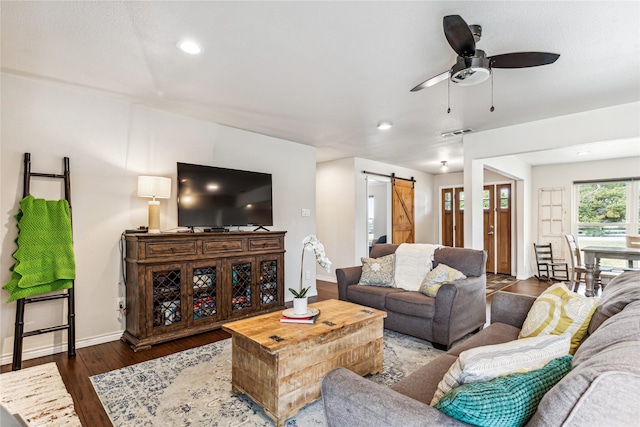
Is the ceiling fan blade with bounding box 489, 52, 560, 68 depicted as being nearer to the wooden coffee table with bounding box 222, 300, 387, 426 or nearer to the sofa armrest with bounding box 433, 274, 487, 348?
the sofa armrest with bounding box 433, 274, 487, 348

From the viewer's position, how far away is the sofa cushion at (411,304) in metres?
2.95

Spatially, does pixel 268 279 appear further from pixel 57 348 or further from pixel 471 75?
pixel 471 75

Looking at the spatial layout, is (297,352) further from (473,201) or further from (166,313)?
(473,201)

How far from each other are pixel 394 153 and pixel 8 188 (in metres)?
5.20

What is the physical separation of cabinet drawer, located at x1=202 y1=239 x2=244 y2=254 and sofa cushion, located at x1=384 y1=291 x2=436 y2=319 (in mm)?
1755

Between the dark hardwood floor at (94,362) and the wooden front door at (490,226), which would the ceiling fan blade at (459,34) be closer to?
the dark hardwood floor at (94,362)

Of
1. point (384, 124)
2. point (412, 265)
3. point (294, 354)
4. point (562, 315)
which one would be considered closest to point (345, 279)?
point (412, 265)

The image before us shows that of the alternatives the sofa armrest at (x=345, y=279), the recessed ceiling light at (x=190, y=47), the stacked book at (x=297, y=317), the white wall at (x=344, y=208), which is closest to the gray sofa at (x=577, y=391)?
the stacked book at (x=297, y=317)

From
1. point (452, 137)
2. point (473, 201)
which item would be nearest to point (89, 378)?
point (473, 201)

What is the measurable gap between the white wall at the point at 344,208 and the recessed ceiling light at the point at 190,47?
407 cm

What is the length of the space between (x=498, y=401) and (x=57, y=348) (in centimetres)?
363

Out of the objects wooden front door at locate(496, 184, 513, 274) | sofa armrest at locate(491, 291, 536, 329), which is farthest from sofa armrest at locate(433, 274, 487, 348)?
wooden front door at locate(496, 184, 513, 274)

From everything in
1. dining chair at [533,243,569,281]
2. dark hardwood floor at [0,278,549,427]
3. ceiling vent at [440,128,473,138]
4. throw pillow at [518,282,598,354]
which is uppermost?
ceiling vent at [440,128,473,138]

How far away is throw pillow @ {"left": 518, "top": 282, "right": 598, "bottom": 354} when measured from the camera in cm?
166
